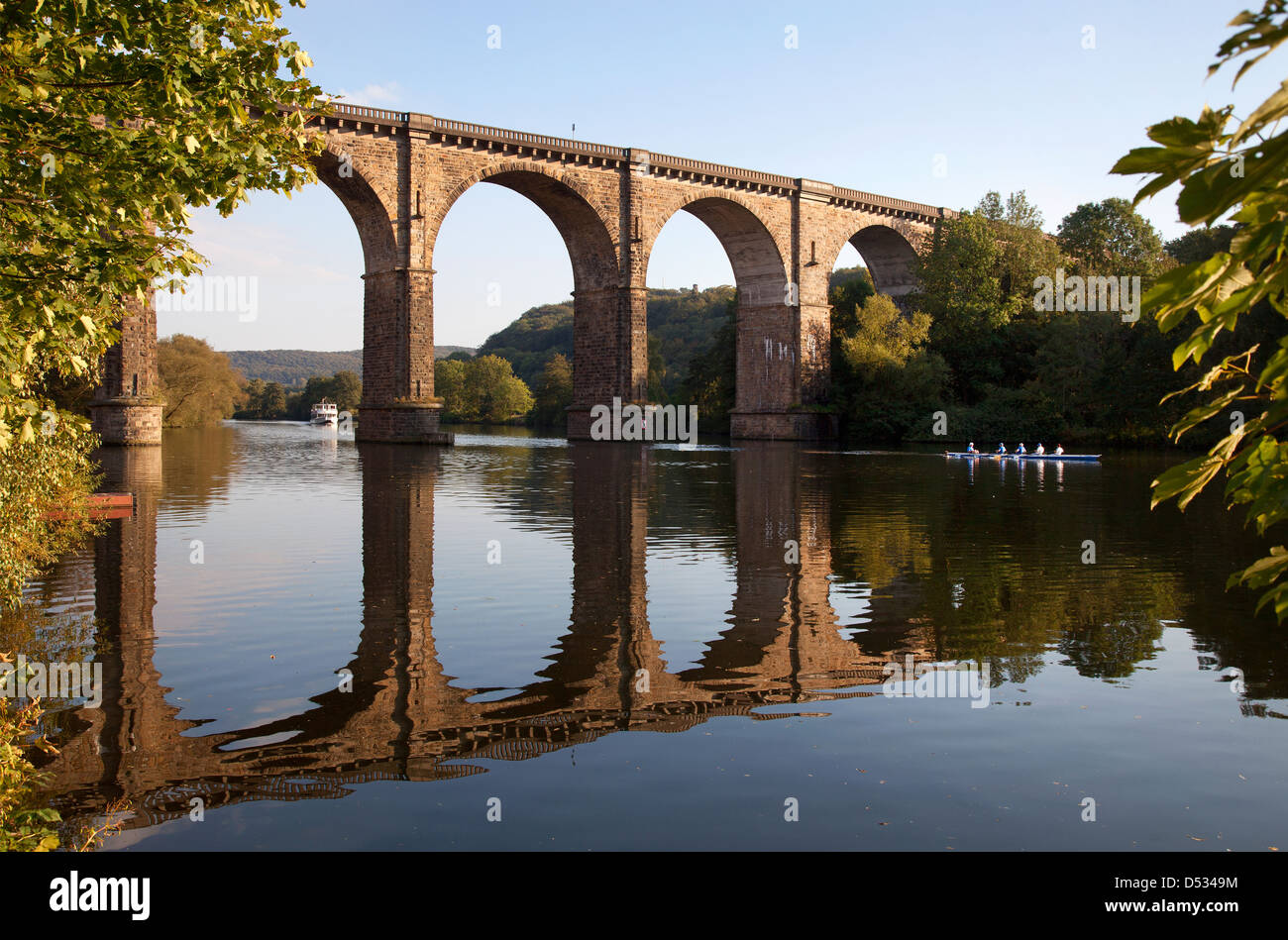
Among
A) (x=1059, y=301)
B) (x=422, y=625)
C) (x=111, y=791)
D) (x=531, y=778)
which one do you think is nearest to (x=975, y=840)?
(x=531, y=778)

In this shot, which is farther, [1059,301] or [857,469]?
[1059,301]

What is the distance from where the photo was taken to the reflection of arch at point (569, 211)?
1699 inches

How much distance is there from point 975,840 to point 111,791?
415 centimetres

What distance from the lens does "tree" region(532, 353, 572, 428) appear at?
100188 mm

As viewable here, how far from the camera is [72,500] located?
12070mm

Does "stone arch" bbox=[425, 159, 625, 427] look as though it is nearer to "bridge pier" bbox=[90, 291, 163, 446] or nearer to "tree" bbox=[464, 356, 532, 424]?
"bridge pier" bbox=[90, 291, 163, 446]

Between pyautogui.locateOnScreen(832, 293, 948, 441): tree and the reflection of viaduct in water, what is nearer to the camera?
the reflection of viaduct in water

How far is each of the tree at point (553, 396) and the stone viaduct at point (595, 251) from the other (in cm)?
4265

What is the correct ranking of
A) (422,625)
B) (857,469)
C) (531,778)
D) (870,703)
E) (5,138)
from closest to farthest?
(5,138) → (531,778) → (870,703) → (422,625) → (857,469)
